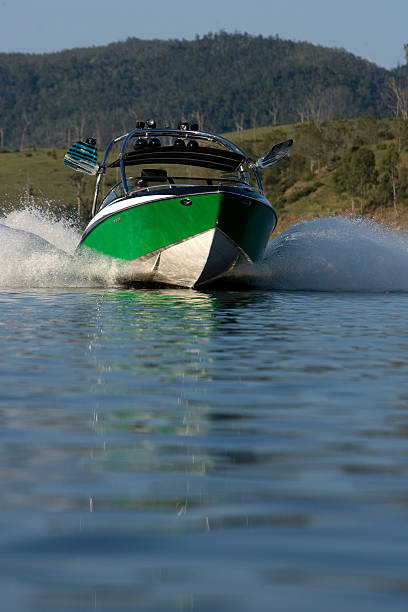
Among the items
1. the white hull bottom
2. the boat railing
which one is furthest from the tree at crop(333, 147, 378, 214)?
the white hull bottom

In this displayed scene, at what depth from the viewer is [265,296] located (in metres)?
18.3

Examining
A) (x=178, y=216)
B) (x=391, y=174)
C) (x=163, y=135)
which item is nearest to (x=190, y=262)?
(x=178, y=216)

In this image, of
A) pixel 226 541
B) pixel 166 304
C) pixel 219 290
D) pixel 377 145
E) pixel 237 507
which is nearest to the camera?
pixel 226 541

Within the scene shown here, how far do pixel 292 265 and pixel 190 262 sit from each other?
357 centimetres

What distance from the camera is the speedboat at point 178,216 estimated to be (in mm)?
18500

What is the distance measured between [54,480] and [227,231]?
14.3 m

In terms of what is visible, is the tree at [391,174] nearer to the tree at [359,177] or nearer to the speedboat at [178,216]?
the tree at [359,177]

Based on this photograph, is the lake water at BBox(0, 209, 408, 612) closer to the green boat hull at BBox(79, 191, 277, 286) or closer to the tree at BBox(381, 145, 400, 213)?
the green boat hull at BBox(79, 191, 277, 286)

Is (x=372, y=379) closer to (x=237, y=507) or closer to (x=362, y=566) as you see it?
(x=237, y=507)

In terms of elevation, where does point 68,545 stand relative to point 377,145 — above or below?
below

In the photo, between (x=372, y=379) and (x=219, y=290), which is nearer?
(x=372, y=379)

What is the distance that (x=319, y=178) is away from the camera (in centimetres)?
9681


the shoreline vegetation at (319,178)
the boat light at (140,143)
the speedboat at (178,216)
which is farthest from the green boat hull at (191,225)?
the shoreline vegetation at (319,178)

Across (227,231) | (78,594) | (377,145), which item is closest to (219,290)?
(227,231)
